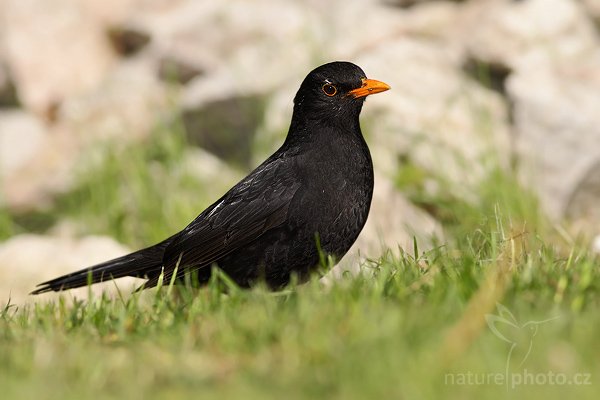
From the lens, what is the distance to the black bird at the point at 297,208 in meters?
5.26

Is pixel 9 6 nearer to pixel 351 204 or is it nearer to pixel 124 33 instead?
pixel 124 33

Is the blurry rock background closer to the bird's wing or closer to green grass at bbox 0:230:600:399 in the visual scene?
the bird's wing

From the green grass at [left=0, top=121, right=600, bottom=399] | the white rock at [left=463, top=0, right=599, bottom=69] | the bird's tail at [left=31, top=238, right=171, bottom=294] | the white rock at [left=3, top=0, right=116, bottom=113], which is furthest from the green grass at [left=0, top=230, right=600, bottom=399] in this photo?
the white rock at [left=3, top=0, right=116, bottom=113]

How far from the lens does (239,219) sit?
219 inches

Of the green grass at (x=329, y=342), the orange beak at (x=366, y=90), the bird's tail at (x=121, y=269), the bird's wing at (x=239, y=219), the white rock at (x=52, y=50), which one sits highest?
the white rock at (x=52, y=50)

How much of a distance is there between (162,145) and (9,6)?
3.69 m

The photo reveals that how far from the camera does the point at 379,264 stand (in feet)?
15.7

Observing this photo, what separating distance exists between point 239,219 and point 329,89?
3.24 feet

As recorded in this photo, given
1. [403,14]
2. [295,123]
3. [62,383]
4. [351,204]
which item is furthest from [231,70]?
[62,383]

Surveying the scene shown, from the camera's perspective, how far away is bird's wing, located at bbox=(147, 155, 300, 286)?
17.7 feet

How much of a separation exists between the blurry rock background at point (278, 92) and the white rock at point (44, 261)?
0.05 ft

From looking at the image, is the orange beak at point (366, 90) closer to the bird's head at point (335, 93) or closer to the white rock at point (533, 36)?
the bird's head at point (335, 93)

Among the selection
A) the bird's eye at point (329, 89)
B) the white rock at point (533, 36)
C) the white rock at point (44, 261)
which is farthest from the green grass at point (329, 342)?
the white rock at point (533, 36)

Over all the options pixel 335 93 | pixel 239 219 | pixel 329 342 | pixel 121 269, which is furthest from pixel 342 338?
pixel 121 269
